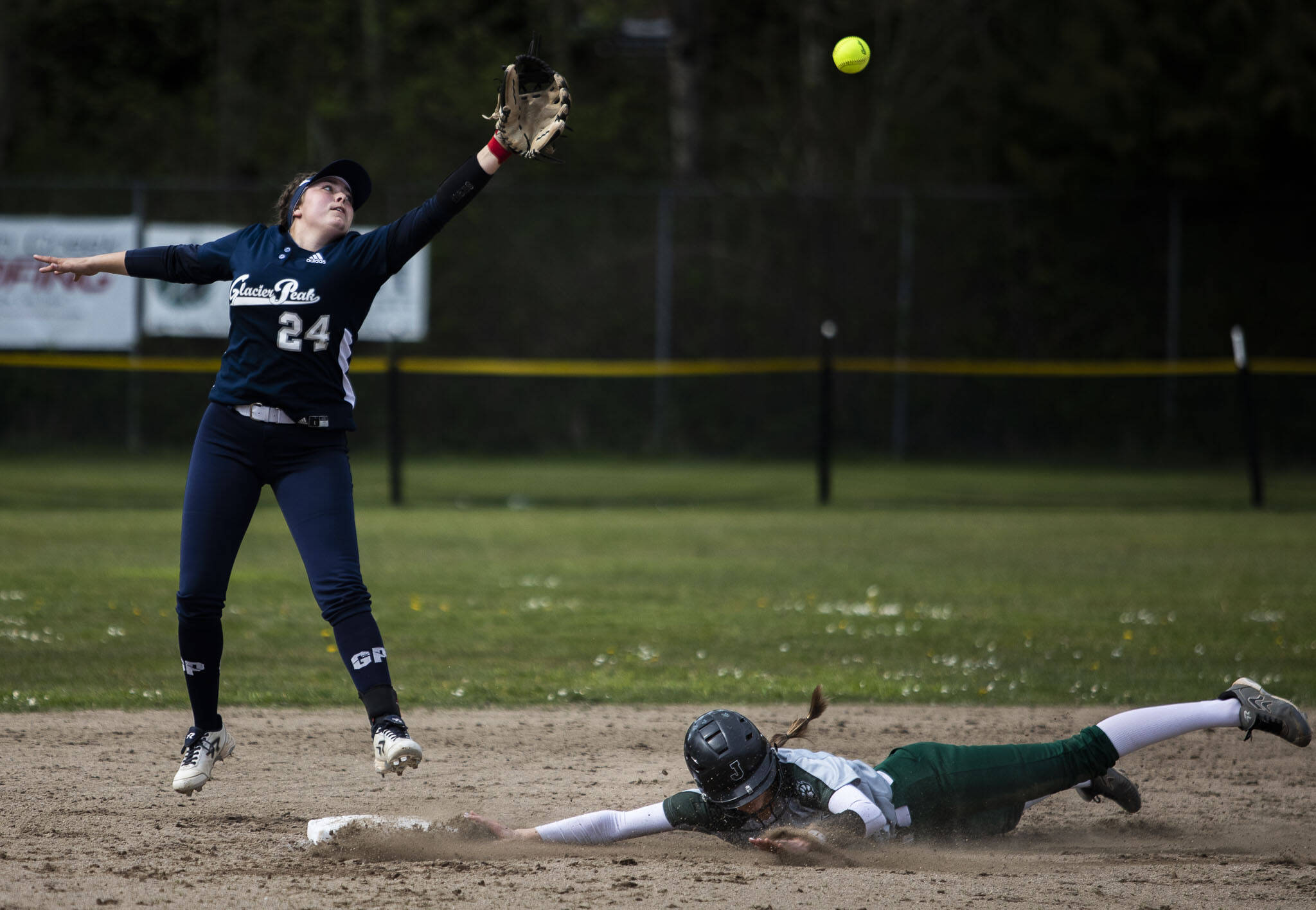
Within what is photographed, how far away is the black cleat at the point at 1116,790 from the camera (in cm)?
468

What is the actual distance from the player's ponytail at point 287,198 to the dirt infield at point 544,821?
6.70 ft

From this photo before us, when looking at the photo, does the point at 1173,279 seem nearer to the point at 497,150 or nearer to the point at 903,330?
the point at 903,330

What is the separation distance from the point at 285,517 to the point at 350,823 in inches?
39.2

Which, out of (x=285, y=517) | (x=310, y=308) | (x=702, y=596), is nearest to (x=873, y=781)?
(x=285, y=517)

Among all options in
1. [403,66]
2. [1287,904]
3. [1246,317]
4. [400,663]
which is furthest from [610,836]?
[403,66]

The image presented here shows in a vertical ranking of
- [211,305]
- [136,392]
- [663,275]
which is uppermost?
[663,275]

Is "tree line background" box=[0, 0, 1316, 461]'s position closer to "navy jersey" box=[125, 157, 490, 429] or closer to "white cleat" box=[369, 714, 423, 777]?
"navy jersey" box=[125, 157, 490, 429]

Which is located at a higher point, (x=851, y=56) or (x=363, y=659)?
(x=851, y=56)

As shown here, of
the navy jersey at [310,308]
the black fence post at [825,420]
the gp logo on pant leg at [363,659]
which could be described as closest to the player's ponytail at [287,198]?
the navy jersey at [310,308]

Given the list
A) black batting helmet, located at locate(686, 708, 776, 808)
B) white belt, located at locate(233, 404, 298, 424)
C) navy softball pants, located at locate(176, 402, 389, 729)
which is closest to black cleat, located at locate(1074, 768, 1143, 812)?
black batting helmet, located at locate(686, 708, 776, 808)

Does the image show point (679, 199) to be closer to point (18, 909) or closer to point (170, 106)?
point (170, 106)

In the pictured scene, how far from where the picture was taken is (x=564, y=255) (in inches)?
855

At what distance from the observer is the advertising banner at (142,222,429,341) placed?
20.2 m

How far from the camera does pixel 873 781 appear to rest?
4.39 m
